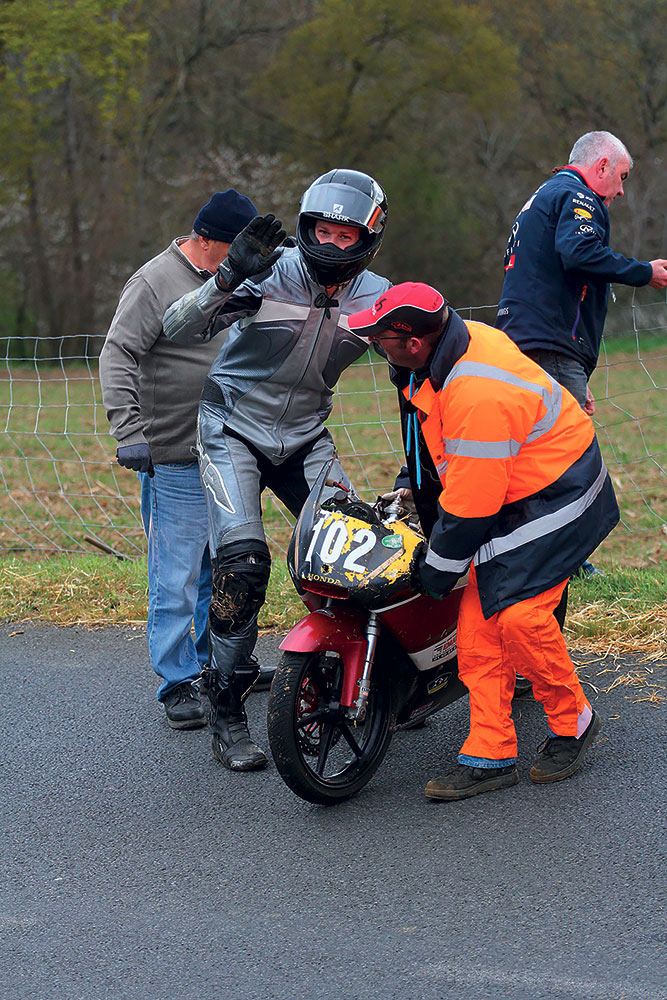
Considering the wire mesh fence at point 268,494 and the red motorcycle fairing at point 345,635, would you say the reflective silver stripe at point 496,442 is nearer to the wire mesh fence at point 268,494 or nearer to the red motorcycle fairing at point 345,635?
the red motorcycle fairing at point 345,635

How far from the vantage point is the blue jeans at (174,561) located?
4895mm

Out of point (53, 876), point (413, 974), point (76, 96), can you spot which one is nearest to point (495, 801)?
point (413, 974)

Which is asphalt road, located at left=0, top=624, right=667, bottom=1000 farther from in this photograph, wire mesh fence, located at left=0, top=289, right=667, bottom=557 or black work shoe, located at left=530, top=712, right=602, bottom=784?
wire mesh fence, located at left=0, top=289, right=667, bottom=557

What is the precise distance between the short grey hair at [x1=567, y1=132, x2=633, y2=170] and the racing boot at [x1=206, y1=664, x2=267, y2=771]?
116 inches

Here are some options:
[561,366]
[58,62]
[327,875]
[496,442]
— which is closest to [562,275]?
[561,366]

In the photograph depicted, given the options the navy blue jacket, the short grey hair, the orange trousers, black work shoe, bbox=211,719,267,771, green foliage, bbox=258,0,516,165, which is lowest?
green foliage, bbox=258,0,516,165

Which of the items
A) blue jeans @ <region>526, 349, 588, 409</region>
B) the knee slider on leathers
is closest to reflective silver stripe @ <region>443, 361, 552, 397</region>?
the knee slider on leathers

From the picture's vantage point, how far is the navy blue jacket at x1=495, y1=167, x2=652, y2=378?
5262 millimetres

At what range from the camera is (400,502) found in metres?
4.19

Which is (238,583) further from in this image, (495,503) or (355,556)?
(495,503)

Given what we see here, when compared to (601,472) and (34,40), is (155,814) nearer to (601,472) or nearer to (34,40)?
(601,472)

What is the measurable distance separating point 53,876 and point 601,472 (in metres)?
2.33

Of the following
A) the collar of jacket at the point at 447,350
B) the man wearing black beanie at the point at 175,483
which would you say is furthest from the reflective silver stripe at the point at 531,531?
the man wearing black beanie at the point at 175,483

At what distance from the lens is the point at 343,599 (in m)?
3.84
